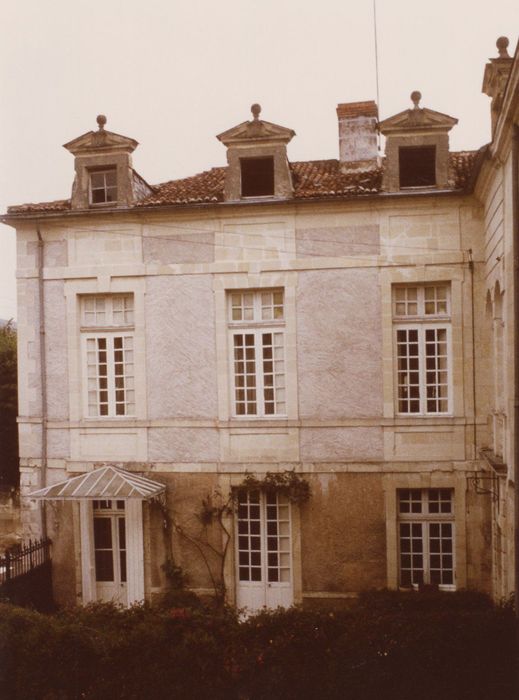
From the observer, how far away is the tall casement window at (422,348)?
13016 mm

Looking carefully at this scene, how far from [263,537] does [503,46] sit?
8644 millimetres

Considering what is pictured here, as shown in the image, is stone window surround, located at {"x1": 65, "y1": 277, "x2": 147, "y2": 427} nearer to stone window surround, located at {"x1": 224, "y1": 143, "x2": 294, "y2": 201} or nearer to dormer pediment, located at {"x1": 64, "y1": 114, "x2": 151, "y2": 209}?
dormer pediment, located at {"x1": 64, "y1": 114, "x2": 151, "y2": 209}

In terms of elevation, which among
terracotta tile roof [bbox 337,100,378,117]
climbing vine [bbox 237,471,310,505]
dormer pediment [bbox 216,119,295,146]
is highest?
terracotta tile roof [bbox 337,100,378,117]

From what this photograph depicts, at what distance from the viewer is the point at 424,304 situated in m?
13.1

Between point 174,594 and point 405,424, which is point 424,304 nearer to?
point 405,424

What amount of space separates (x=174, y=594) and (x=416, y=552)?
163 inches

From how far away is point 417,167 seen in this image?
1336 cm

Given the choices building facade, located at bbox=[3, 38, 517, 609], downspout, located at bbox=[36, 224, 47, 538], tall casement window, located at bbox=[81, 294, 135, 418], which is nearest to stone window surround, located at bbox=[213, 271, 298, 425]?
building facade, located at bbox=[3, 38, 517, 609]

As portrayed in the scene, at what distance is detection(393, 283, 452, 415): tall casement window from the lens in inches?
512

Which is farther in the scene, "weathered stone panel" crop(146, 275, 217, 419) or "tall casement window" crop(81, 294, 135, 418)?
"tall casement window" crop(81, 294, 135, 418)

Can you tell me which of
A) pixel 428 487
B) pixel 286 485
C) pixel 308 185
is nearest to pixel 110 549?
pixel 286 485

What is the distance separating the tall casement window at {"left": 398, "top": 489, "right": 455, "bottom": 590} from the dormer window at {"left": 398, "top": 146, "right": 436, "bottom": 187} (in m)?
5.31

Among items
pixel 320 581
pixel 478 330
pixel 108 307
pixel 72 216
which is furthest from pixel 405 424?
pixel 72 216

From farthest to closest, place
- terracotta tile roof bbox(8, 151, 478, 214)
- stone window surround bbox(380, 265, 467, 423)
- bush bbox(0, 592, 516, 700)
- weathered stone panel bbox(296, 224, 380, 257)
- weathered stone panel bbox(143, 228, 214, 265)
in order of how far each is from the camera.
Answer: weathered stone panel bbox(143, 228, 214, 265), weathered stone panel bbox(296, 224, 380, 257), terracotta tile roof bbox(8, 151, 478, 214), stone window surround bbox(380, 265, 467, 423), bush bbox(0, 592, 516, 700)
